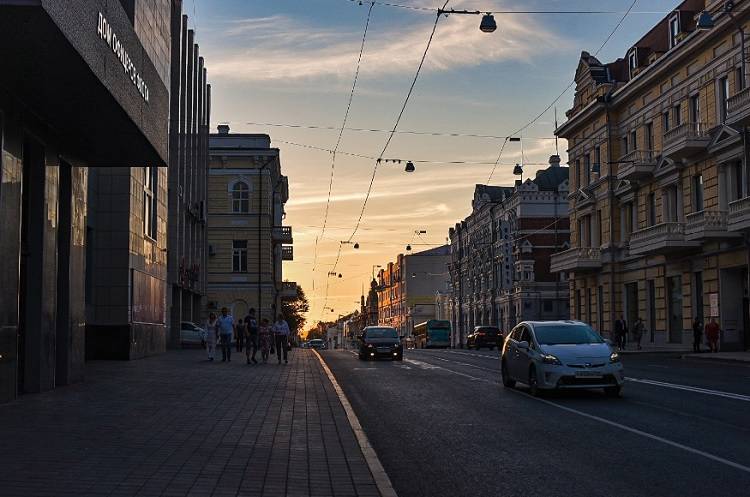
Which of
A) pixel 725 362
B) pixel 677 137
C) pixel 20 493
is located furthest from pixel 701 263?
pixel 20 493

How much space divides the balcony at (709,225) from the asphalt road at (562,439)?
19282mm

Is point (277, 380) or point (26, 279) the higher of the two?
point (26, 279)

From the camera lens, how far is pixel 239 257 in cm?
6625

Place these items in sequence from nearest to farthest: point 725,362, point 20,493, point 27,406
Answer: point 20,493 < point 27,406 < point 725,362

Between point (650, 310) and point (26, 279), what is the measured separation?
1489 inches

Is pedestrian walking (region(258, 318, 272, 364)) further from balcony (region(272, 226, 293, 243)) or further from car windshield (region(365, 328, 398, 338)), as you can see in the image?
balcony (region(272, 226, 293, 243))

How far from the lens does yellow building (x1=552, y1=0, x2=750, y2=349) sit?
1512 inches

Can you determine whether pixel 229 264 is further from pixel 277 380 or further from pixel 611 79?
pixel 277 380

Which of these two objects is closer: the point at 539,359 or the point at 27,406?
the point at 27,406

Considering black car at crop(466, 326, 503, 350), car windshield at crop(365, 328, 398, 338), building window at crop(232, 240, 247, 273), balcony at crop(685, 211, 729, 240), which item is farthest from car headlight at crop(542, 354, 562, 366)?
building window at crop(232, 240, 247, 273)

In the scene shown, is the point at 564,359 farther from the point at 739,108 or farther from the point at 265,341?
the point at 739,108

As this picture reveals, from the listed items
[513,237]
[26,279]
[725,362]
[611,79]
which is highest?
[611,79]

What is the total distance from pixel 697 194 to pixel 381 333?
16.5 m

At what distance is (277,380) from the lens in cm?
2170
